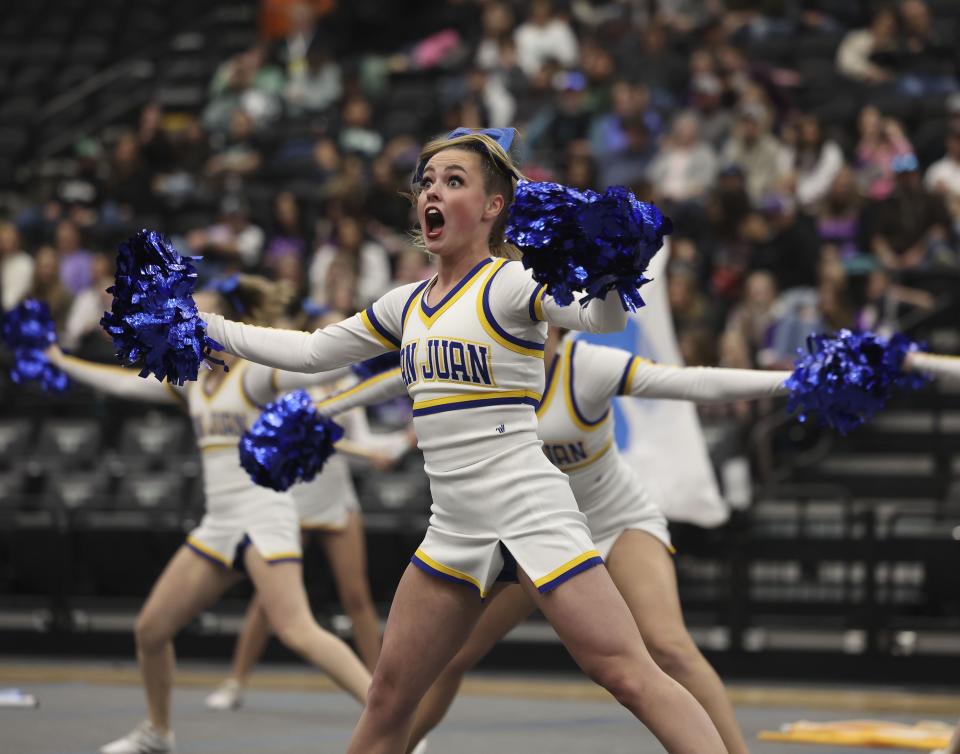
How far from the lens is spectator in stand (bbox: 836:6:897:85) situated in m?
14.7

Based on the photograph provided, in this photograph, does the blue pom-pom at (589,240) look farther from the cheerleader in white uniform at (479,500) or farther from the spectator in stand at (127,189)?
the spectator in stand at (127,189)

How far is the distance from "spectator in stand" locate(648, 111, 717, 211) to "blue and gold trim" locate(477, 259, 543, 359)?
9.57 metres

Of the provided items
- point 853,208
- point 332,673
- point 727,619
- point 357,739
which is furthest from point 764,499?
point 357,739

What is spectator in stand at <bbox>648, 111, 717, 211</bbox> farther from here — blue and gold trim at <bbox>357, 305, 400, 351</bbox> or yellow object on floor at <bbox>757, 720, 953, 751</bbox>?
blue and gold trim at <bbox>357, 305, 400, 351</bbox>

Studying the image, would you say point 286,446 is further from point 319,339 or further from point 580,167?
point 580,167

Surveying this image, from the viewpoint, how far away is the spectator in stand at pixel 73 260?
15289 mm

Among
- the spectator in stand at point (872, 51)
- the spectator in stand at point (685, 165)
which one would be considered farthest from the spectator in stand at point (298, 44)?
the spectator in stand at point (872, 51)

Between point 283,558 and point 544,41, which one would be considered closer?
point 283,558

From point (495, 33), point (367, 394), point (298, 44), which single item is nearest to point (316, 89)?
point (298, 44)

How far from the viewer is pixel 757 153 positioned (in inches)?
558

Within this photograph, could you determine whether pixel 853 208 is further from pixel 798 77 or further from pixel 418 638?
pixel 418 638

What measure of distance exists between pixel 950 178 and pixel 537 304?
9.44m

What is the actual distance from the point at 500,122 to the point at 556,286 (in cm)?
1171

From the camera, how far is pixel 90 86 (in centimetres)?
2036
